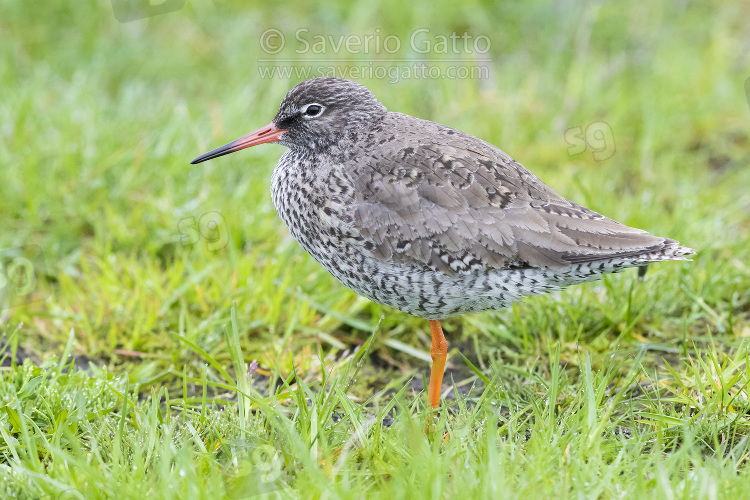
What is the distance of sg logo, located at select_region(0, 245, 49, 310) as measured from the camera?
5.49m

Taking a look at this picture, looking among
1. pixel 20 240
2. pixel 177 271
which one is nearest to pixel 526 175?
pixel 177 271

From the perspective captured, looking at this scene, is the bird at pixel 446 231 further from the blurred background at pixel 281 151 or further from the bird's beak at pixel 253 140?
the blurred background at pixel 281 151

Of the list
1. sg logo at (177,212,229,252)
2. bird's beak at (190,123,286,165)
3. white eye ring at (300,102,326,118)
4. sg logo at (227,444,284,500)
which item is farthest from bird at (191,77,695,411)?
sg logo at (177,212,229,252)

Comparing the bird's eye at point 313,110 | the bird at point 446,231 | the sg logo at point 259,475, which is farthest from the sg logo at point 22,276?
the sg logo at point 259,475

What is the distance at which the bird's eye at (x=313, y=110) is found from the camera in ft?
15.8

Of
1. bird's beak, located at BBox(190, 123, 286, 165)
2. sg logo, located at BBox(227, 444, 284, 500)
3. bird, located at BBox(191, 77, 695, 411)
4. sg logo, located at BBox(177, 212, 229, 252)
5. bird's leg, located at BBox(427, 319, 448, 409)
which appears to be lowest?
sg logo, located at BBox(227, 444, 284, 500)

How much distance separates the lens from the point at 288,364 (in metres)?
4.95

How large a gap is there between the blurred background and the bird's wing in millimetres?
836

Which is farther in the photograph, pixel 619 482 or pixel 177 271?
pixel 177 271

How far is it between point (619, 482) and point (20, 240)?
14.5 ft

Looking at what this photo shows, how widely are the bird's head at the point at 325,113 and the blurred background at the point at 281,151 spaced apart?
101 centimetres

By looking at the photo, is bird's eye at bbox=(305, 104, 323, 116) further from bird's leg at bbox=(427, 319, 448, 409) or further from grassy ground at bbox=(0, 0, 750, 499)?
bird's leg at bbox=(427, 319, 448, 409)

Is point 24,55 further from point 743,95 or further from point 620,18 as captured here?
point 743,95

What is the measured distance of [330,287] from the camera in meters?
5.64
